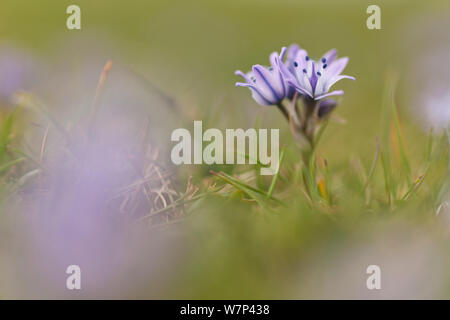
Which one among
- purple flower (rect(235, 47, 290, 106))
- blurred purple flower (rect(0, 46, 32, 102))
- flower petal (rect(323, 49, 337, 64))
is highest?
blurred purple flower (rect(0, 46, 32, 102))

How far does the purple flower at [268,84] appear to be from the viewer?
1.96 metres

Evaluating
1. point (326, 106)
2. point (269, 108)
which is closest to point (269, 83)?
point (326, 106)

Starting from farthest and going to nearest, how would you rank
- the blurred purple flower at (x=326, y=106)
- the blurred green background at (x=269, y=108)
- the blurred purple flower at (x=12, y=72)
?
the blurred purple flower at (x=12, y=72) < the blurred purple flower at (x=326, y=106) < the blurred green background at (x=269, y=108)

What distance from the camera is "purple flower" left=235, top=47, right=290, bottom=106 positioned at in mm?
1955

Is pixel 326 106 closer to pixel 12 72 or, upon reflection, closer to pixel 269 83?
pixel 269 83

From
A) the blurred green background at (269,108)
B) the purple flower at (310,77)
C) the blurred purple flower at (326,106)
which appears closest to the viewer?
the blurred green background at (269,108)

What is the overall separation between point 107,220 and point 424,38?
4.46 meters

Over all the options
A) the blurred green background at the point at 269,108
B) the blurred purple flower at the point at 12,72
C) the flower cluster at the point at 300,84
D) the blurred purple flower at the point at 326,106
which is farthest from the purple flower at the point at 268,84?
the blurred purple flower at the point at 12,72

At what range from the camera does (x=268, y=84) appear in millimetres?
1993

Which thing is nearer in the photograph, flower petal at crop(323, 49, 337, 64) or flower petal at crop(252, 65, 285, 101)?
flower petal at crop(252, 65, 285, 101)

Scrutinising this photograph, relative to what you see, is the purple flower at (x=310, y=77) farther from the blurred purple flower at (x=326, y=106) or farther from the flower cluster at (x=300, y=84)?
the blurred purple flower at (x=326, y=106)

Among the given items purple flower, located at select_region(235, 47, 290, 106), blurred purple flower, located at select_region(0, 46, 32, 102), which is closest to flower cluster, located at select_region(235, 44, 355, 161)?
purple flower, located at select_region(235, 47, 290, 106)

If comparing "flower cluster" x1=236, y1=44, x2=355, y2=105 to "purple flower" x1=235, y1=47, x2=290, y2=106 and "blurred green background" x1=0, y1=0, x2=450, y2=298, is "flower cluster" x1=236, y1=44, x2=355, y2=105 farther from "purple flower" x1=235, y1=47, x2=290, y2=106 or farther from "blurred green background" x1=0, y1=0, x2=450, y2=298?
"blurred green background" x1=0, y1=0, x2=450, y2=298
